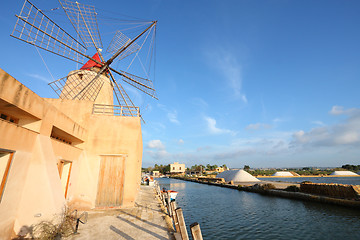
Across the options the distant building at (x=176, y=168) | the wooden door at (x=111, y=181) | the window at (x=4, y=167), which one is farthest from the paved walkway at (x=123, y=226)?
the distant building at (x=176, y=168)

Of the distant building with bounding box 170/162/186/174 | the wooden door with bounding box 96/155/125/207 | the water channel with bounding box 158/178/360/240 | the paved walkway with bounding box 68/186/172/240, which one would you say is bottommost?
the water channel with bounding box 158/178/360/240

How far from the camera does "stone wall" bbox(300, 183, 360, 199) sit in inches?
737

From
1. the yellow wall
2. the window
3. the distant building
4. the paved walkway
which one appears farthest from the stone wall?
the distant building

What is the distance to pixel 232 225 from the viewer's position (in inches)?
508

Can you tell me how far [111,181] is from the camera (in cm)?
1052

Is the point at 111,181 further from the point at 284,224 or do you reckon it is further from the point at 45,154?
the point at 284,224

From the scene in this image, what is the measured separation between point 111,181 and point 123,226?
12.9 ft

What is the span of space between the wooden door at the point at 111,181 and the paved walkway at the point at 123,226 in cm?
75

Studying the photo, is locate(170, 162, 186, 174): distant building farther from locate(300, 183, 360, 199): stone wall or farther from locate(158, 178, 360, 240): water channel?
locate(158, 178, 360, 240): water channel

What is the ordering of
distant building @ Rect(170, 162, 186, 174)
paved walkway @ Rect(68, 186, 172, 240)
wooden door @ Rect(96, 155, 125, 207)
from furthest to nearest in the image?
distant building @ Rect(170, 162, 186, 174), wooden door @ Rect(96, 155, 125, 207), paved walkway @ Rect(68, 186, 172, 240)

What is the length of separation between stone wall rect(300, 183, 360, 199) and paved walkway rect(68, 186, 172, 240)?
2212 centimetres

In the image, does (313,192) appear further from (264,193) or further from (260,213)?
(260,213)

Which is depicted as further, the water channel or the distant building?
the distant building

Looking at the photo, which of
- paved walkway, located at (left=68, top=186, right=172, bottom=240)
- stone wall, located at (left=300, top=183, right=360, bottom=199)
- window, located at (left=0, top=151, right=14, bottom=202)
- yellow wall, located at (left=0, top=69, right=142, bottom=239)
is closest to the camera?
window, located at (left=0, top=151, right=14, bottom=202)
